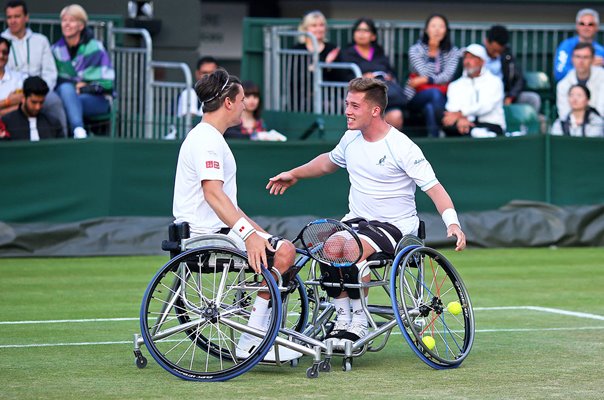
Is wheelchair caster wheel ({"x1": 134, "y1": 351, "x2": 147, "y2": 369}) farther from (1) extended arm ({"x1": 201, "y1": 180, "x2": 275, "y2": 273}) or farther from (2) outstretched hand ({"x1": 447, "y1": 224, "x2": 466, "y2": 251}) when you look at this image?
(2) outstretched hand ({"x1": 447, "y1": 224, "x2": 466, "y2": 251})

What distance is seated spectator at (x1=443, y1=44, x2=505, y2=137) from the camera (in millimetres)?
16469

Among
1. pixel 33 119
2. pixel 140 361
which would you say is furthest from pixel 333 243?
pixel 33 119

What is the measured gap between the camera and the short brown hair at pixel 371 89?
26.4 ft

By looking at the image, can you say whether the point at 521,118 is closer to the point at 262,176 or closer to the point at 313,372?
the point at 262,176

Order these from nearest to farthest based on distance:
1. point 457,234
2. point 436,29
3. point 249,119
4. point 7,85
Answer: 1. point 457,234
2. point 7,85
3. point 249,119
4. point 436,29

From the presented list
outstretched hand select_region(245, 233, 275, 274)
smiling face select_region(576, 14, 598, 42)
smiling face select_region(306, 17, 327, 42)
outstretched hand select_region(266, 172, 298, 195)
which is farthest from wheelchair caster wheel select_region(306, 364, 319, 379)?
smiling face select_region(576, 14, 598, 42)

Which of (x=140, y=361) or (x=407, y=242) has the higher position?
(x=407, y=242)

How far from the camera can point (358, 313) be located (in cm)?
795

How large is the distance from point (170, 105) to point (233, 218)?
955 cm

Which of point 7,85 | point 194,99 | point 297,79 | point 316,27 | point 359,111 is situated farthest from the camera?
point 297,79

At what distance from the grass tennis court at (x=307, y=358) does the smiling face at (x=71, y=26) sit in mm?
3038

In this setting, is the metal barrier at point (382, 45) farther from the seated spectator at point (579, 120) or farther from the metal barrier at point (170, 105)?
the seated spectator at point (579, 120)

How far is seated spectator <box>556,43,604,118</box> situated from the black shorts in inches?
381

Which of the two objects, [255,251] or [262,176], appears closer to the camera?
[255,251]
